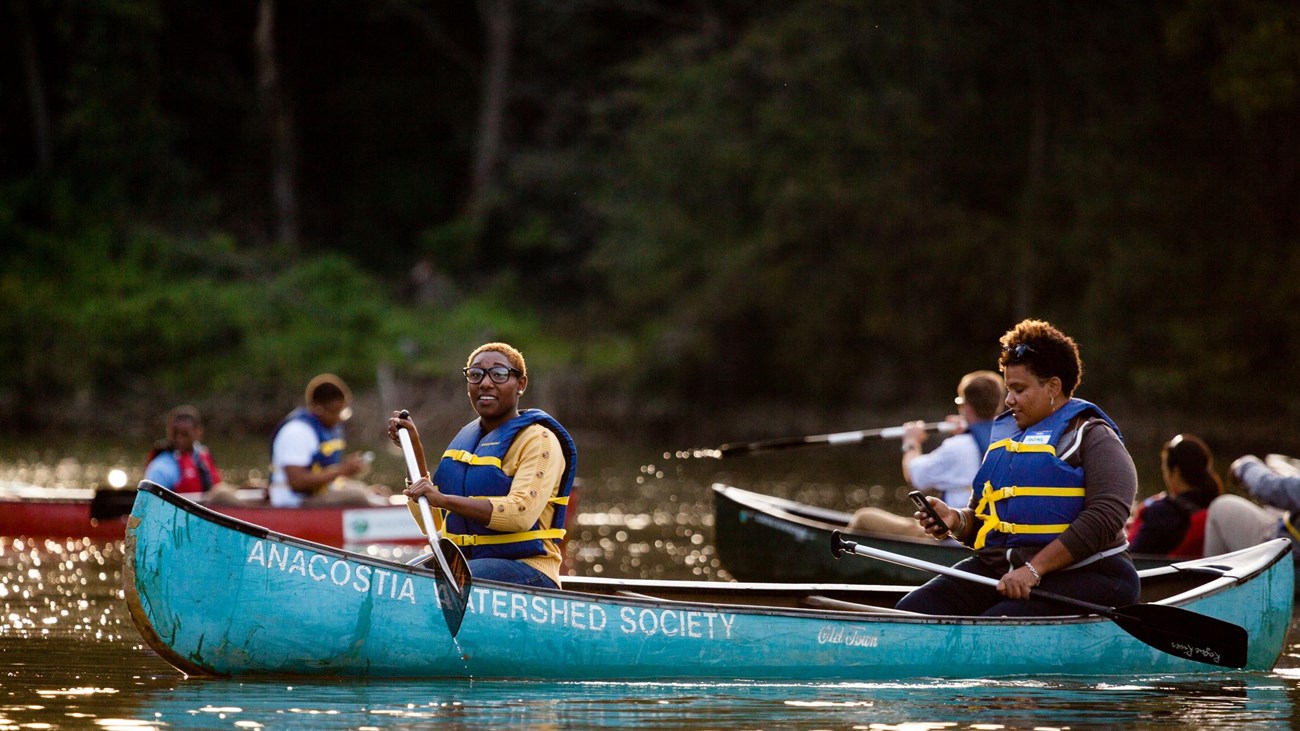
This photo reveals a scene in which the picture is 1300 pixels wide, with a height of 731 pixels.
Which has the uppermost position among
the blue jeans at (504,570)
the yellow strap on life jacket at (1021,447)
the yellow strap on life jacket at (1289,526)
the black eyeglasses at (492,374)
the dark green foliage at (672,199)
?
the dark green foliage at (672,199)

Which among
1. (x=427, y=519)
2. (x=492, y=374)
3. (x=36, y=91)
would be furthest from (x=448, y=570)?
(x=36, y=91)

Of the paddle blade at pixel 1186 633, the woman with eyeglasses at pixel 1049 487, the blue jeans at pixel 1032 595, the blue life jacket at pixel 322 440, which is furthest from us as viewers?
the blue life jacket at pixel 322 440

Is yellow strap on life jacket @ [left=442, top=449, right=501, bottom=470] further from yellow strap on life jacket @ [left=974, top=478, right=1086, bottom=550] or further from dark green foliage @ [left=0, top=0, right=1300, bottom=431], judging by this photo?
dark green foliage @ [left=0, top=0, right=1300, bottom=431]

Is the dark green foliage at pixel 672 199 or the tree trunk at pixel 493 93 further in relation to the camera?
the tree trunk at pixel 493 93

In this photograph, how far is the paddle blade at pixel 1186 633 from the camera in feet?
21.6

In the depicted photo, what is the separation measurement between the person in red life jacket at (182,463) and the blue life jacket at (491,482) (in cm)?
460

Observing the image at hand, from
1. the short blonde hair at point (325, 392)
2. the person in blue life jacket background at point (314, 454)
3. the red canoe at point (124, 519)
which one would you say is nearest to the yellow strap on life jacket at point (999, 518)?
the person in blue life jacket background at point (314, 454)

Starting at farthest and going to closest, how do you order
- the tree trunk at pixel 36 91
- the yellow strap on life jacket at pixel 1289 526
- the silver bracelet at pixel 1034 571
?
the tree trunk at pixel 36 91, the yellow strap on life jacket at pixel 1289 526, the silver bracelet at pixel 1034 571

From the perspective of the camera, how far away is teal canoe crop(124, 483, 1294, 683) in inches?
244

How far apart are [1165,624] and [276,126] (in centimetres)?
2954

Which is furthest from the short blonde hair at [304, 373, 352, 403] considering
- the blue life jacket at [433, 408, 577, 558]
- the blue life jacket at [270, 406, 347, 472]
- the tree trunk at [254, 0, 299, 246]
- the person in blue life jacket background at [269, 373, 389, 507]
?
the tree trunk at [254, 0, 299, 246]

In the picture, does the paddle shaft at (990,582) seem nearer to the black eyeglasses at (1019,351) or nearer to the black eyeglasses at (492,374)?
the black eyeglasses at (1019,351)

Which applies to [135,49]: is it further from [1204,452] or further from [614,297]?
[1204,452]

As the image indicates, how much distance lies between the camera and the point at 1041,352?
6.15 meters
